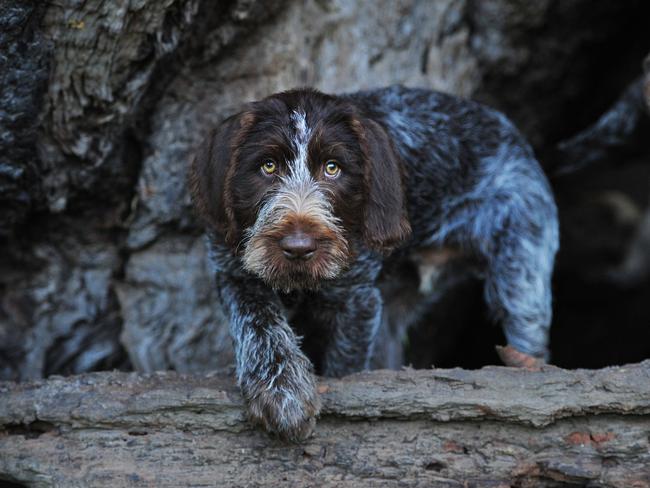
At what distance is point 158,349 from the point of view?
225 inches

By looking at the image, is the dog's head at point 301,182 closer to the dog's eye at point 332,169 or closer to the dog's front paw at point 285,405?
the dog's eye at point 332,169

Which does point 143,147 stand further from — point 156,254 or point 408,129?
point 408,129

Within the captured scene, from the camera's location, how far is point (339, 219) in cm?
396

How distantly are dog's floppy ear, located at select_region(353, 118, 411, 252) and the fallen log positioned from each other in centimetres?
68

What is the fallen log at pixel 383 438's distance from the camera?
146 inches

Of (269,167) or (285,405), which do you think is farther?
(269,167)

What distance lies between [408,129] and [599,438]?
2.06 metres

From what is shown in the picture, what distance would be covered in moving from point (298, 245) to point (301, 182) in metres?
0.37

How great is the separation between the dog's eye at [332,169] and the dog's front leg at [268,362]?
68 cm

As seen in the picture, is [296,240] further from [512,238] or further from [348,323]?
[512,238]

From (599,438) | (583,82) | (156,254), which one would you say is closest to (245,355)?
(599,438)

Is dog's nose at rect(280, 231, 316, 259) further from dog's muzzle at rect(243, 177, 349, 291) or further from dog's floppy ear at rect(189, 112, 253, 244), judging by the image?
dog's floppy ear at rect(189, 112, 253, 244)

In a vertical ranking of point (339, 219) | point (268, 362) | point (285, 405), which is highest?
point (339, 219)

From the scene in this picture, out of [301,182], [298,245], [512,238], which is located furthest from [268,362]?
[512,238]
